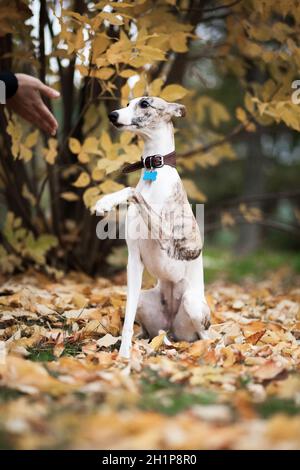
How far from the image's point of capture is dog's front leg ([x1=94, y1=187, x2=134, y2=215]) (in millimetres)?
2449

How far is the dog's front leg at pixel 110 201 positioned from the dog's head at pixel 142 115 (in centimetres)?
36

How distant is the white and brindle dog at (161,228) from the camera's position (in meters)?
2.75

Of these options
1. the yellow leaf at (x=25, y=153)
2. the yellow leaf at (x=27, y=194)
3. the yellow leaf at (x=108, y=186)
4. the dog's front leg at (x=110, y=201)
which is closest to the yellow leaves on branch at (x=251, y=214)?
the yellow leaf at (x=108, y=186)

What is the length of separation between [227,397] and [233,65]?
386 centimetres

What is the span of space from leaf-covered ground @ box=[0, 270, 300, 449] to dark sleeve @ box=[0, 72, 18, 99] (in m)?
1.33

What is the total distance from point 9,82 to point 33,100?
0.17m

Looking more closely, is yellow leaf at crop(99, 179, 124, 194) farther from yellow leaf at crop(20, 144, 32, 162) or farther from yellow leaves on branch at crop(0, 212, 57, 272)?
yellow leaves on branch at crop(0, 212, 57, 272)

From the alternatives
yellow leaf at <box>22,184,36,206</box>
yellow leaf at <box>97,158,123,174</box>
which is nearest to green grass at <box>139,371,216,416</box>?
yellow leaf at <box>97,158,123,174</box>

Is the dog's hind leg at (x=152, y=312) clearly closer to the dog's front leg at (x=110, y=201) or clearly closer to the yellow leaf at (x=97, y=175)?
the dog's front leg at (x=110, y=201)

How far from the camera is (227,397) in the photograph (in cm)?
207

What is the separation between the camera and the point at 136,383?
2.21 meters

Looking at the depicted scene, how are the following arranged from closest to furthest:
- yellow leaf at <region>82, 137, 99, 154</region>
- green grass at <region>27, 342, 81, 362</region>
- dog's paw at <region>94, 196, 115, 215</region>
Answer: dog's paw at <region>94, 196, 115, 215</region>
green grass at <region>27, 342, 81, 362</region>
yellow leaf at <region>82, 137, 99, 154</region>

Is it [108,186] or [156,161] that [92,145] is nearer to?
[108,186]

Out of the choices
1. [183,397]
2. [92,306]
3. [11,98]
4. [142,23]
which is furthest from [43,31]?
[183,397]
